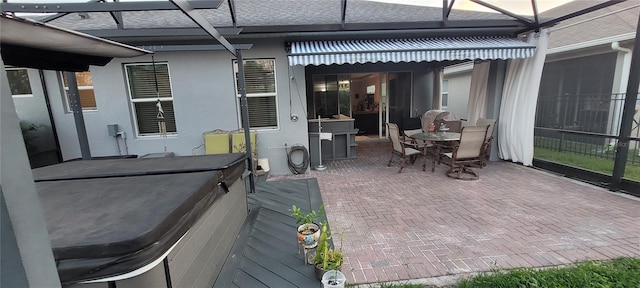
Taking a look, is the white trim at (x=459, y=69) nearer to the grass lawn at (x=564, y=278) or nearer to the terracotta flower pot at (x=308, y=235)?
the grass lawn at (x=564, y=278)

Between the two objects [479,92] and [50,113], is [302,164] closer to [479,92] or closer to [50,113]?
[479,92]

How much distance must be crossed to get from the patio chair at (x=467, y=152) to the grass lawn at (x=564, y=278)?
295 cm

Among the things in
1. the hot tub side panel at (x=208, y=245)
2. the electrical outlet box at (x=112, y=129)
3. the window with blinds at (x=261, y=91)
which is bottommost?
the hot tub side panel at (x=208, y=245)

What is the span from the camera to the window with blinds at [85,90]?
19.1 ft

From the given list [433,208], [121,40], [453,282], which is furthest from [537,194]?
[121,40]

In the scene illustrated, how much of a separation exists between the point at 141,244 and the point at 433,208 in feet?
12.7

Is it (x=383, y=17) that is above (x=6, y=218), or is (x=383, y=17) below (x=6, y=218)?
above

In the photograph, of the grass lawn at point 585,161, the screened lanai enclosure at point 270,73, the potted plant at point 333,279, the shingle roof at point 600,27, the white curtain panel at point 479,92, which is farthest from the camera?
the shingle roof at point 600,27

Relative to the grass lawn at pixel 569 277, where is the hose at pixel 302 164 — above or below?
above

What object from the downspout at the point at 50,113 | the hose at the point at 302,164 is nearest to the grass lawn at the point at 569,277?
the hose at the point at 302,164

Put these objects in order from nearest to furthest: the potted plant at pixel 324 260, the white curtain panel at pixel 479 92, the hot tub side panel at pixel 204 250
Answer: the hot tub side panel at pixel 204 250
the potted plant at pixel 324 260
the white curtain panel at pixel 479 92

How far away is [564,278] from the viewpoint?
7.91ft

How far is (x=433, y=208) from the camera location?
4.09m

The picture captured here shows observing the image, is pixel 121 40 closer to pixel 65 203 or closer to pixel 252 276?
pixel 65 203
